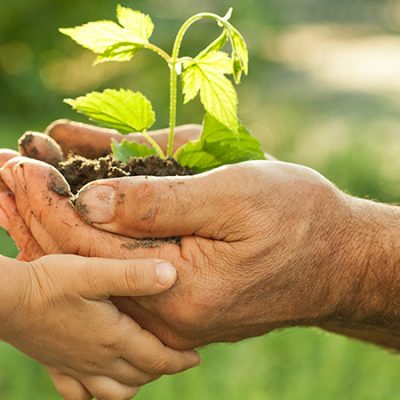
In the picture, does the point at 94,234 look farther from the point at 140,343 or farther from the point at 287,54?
the point at 287,54

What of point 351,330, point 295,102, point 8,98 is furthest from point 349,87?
point 351,330

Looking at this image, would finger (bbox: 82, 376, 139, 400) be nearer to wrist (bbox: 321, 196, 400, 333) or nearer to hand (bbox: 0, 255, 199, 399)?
hand (bbox: 0, 255, 199, 399)

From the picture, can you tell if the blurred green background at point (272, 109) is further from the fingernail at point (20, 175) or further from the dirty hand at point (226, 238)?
the fingernail at point (20, 175)

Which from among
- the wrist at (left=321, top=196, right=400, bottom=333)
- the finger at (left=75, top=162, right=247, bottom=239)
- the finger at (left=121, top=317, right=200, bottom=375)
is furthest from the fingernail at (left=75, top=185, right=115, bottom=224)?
the wrist at (left=321, top=196, right=400, bottom=333)

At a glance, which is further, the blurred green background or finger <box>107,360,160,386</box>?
the blurred green background

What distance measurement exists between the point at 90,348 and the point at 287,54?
6914mm

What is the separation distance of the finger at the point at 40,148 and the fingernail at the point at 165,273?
0.36m

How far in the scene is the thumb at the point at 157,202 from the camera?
4.96ft

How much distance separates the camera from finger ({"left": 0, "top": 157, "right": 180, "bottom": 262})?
1.58 metres

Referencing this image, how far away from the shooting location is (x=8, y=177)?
5.51ft

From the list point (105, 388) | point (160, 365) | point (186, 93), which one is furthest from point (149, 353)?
point (186, 93)

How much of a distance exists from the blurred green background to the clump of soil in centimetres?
133

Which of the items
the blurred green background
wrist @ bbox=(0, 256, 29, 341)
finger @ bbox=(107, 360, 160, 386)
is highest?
wrist @ bbox=(0, 256, 29, 341)

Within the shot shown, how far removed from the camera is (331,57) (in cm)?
854
